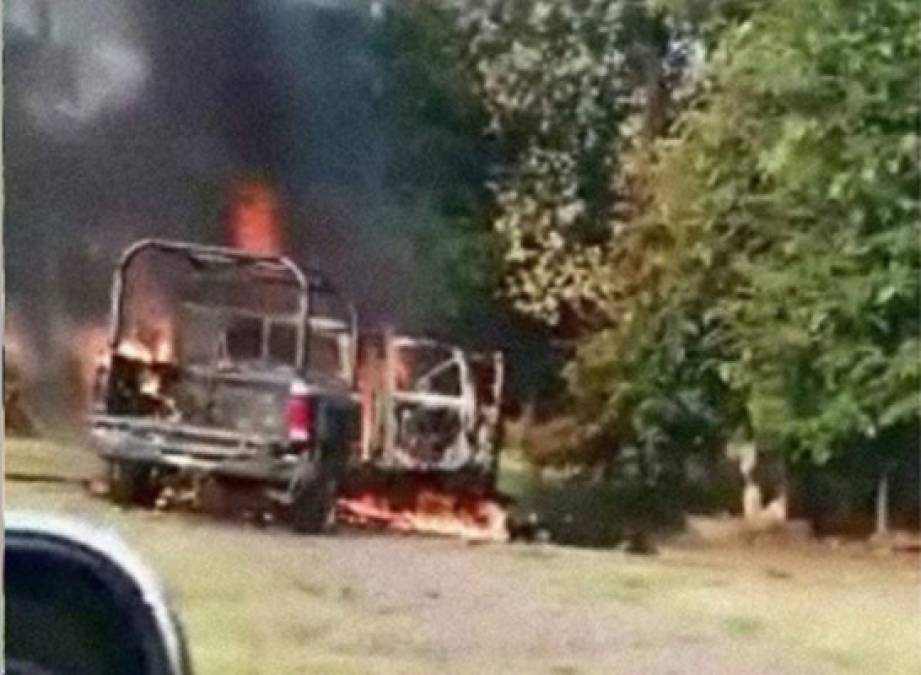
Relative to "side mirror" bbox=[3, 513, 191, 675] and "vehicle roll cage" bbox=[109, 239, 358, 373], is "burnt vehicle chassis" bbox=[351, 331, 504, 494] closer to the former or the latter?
"vehicle roll cage" bbox=[109, 239, 358, 373]

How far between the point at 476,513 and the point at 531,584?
2.7 inches

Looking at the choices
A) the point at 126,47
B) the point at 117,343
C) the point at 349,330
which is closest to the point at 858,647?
the point at 349,330

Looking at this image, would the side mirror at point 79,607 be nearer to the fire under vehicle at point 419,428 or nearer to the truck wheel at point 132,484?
the truck wheel at point 132,484

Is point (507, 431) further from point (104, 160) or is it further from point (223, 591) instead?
point (104, 160)

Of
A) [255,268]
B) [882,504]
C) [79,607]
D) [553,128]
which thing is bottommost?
[79,607]

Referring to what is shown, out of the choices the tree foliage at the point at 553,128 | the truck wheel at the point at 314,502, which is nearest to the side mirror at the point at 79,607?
the truck wheel at the point at 314,502

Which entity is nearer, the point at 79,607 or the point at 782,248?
the point at 79,607

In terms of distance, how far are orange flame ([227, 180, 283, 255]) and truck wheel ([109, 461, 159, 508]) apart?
7.0 inches

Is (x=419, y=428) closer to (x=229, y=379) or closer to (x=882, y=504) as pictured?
(x=229, y=379)

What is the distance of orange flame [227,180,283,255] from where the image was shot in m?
1.63

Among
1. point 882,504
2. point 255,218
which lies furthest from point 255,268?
point 882,504

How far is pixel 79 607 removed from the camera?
159cm

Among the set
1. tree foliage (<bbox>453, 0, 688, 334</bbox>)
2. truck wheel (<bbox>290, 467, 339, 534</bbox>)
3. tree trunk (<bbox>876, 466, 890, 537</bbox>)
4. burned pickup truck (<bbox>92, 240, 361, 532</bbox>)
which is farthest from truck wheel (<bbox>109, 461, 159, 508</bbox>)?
tree trunk (<bbox>876, 466, 890, 537</bbox>)

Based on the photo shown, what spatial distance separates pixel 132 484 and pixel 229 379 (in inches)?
4.1
